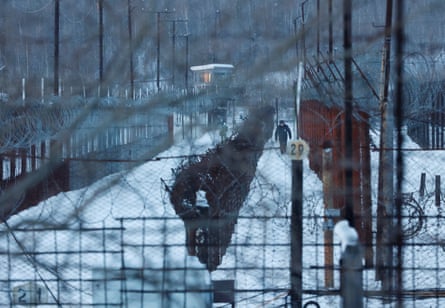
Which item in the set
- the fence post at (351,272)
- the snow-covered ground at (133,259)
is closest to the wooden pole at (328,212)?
the snow-covered ground at (133,259)

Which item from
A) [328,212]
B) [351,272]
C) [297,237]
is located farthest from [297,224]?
[351,272]

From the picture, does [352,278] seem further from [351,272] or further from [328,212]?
[328,212]

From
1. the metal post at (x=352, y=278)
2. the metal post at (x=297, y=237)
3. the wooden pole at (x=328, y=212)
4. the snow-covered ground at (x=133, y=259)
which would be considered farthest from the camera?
the wooden pole at (x=328, y=212)

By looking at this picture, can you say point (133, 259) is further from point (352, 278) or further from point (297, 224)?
point (352, 278)

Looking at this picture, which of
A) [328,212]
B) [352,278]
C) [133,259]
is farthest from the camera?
[328,212]

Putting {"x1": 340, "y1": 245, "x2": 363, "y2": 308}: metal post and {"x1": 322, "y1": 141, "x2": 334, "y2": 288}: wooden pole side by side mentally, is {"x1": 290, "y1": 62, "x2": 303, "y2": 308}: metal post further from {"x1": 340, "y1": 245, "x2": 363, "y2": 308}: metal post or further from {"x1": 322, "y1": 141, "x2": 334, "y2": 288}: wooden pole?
{"x1": 340, "y1": 245, "x2": 363, "y2": 308}: metal post

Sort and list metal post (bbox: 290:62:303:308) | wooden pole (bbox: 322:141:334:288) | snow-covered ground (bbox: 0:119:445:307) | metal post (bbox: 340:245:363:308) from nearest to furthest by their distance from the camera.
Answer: metal post (bbox: 340:245:363:308) < snow-covered ground (bbox: 0:119:445:307) < metal post (bbox: 290:62:303:308) < wooden pole (bbox: 322:141:334:288)

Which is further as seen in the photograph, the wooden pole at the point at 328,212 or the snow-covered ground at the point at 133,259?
the wooden pole at the point at 328,212

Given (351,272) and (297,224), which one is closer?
(351,272)

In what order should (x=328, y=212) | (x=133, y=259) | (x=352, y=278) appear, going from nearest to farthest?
(x=352, y=278)
(x=133, y=259)
(x=328, y=212)

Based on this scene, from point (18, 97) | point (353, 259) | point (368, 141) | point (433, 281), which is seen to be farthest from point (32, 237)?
point (368, 141)

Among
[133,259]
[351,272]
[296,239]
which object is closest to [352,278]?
[351,272]

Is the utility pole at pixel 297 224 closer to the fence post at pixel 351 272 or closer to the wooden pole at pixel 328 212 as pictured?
the wooden pole at pixel 328 212

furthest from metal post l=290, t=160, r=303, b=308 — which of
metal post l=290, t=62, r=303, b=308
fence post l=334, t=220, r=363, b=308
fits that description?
fence post l=334, t=220, r=363, b=308
